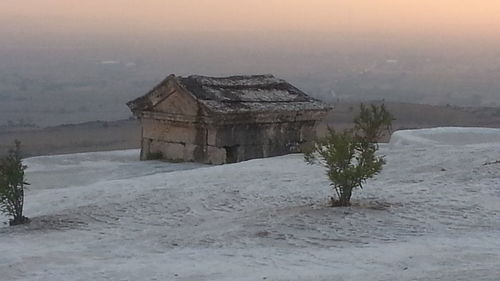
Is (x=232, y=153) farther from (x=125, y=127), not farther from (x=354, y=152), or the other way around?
(x=125, y=127)

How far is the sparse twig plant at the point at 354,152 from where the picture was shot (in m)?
8.23

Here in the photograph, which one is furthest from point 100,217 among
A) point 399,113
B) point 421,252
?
point 399,113

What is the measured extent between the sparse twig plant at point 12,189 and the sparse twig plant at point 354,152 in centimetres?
316

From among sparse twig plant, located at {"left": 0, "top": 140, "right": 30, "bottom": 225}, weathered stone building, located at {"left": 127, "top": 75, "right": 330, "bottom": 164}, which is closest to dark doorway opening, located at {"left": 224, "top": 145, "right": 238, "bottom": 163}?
weathered stone building, located at {"left": 127, "top": 75, "right": 330, "bottom": 164}

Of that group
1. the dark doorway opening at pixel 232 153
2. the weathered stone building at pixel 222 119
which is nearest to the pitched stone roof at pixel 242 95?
the weathered stone building at pixel 222 119

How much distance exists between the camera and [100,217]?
8.62m

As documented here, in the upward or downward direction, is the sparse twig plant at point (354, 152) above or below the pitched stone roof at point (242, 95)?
below

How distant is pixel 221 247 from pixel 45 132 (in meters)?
30.3

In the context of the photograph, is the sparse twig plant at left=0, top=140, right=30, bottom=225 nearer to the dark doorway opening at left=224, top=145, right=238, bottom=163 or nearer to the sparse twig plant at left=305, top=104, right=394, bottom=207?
the sparse twig plant at left=305, top=104, right=394, bottom=207

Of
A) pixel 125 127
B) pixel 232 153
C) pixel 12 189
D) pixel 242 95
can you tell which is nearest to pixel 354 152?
pixel 12 189

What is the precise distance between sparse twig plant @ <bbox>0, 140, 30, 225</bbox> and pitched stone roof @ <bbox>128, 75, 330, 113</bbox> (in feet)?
20.0

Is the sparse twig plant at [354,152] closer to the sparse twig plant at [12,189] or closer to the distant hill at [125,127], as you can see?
the sparse twig plant at [12,189]

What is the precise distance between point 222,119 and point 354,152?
6.38m

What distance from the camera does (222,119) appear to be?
14.6 m
